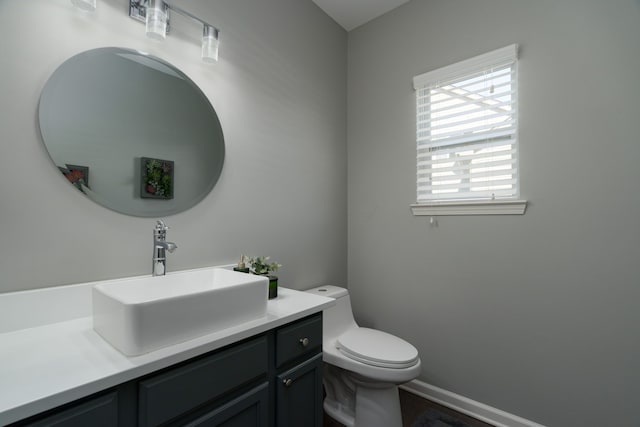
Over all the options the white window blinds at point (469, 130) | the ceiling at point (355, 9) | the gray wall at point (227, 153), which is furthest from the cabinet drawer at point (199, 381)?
the ceiling at point (355, 9)

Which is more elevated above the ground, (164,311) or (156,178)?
(156,178)

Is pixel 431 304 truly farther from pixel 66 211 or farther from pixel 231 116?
pixel 66 211

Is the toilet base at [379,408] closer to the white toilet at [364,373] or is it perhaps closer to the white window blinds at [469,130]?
the white toilet at [364,373]

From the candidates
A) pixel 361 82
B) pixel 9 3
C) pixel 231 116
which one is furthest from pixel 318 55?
pixel 9 3

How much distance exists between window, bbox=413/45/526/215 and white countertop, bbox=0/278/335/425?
1.28 metres

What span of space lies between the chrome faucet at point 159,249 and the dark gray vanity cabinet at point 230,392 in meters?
0.49

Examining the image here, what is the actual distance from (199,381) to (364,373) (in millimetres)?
940

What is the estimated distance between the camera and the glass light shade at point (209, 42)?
1358mm

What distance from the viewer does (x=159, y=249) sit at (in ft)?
3.87

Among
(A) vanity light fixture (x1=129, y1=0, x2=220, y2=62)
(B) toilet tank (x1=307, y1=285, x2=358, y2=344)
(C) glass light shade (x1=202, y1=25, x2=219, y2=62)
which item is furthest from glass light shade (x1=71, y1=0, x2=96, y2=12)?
(B) toilet tank (x1=307, y1=285, x2=358, y2=344)

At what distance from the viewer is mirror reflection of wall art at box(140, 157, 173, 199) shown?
4.09ft

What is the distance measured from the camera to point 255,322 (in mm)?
1016

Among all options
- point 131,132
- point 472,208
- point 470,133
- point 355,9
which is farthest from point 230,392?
point 355,9

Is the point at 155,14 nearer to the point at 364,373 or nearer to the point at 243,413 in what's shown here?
the point at 243,413
